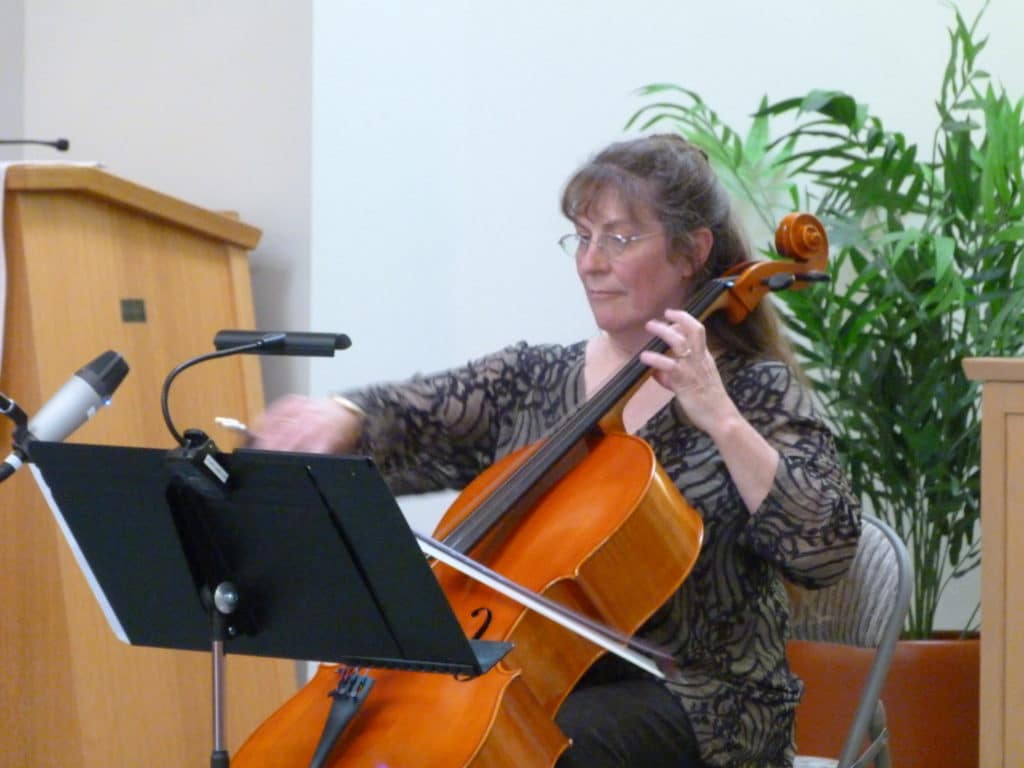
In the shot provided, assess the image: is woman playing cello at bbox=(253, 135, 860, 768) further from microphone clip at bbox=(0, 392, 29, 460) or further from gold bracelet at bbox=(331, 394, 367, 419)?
microphone clip at bbox=(0, 392, 29, 460)

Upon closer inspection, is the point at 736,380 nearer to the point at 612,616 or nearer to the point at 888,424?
the point at 612,616

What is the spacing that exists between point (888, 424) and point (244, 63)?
1.31m

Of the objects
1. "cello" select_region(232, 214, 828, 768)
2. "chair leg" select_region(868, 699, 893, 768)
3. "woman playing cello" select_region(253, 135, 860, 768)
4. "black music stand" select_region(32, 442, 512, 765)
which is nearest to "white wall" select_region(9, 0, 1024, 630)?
"woman playing cello" select_region(253, 135, 860, 768)

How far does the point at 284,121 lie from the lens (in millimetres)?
2783

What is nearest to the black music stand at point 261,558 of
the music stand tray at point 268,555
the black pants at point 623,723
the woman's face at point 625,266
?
the music stand tray at point 268,555

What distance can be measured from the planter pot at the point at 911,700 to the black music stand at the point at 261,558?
1.44 m

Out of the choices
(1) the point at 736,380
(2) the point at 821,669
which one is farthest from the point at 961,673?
(1) the point at 736,380

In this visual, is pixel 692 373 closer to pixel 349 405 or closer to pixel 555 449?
pixel 555 449

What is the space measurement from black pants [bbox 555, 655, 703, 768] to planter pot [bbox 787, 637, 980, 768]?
1.00m

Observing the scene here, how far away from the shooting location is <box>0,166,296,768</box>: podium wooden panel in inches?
88.4

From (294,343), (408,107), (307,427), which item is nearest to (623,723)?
(307,427)

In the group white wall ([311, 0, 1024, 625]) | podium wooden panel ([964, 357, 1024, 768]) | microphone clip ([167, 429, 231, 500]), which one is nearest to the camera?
microphone clip ([167, 429, 231, 500])

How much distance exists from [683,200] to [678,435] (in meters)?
0.29

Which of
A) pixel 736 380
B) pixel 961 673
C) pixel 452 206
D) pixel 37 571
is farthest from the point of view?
pixel 452 206
